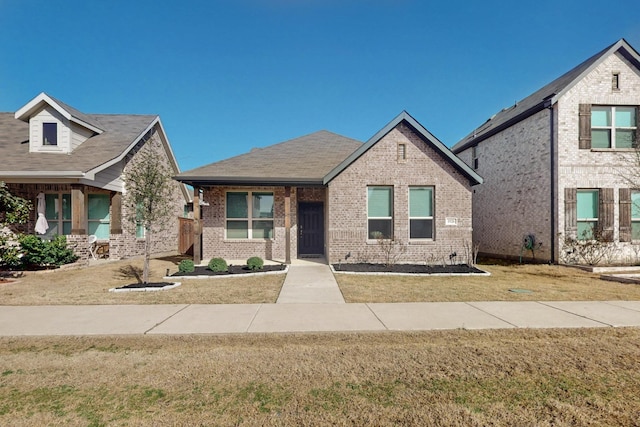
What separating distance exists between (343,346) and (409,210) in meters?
8.53

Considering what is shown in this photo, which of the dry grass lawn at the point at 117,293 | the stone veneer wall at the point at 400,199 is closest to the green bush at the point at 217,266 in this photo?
the dry grass lawn at the point at 117,293

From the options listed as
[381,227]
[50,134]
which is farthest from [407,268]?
[50,134]

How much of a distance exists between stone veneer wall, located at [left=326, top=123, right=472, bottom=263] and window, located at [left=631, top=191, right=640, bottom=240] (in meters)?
6.57

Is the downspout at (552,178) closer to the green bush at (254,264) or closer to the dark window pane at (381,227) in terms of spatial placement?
the dark window pane at (381,227)

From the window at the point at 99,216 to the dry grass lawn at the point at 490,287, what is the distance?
37.5ft

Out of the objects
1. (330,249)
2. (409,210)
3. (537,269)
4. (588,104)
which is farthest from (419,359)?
(588,104)

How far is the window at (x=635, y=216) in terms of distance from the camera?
12180 millimetres

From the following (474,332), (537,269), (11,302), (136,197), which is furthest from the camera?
(537,269)

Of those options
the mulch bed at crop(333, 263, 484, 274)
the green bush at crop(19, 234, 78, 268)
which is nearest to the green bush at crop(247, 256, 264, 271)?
the mulch bed at crop(333, 263, 484, 274)

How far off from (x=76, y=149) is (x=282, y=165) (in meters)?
9.44

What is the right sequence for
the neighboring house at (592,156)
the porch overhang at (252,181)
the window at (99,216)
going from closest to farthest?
the porch overhang at (252,181)
the neighboring house at (592,156)
the window at (99,216)

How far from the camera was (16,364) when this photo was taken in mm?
3838

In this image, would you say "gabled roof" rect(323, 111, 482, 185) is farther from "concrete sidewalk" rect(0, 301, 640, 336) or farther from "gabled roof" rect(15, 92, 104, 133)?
"gabled roof" rect(15, 92, 104, 133)

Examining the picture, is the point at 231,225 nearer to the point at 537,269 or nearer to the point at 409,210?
the point at 409,210
